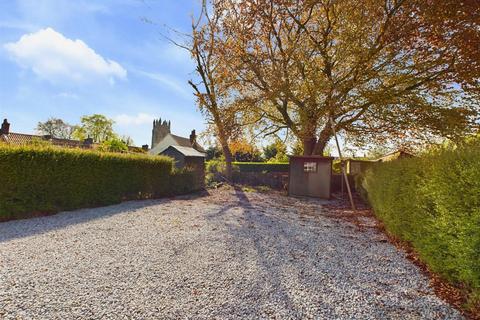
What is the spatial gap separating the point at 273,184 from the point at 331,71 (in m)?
7.74

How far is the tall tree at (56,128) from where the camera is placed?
48578mm

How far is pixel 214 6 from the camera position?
16.1m

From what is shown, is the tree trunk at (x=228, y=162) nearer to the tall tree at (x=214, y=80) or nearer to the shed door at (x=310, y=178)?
the tall tree at (x=214, y=80)

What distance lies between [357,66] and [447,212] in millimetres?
9295

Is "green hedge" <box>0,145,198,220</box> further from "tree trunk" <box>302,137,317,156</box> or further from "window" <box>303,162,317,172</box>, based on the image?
"tree trunk" <box>302,137,317,156</box>

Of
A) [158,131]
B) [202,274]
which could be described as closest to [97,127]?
[158,131]

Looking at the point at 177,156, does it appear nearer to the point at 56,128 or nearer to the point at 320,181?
the point at 320,181

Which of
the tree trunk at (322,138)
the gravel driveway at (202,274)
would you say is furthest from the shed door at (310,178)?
the gravel driveway at (202,274)

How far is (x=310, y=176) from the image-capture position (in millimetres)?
14031

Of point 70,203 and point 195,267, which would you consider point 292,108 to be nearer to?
point 70,203

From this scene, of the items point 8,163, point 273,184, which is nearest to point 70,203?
point 8,163

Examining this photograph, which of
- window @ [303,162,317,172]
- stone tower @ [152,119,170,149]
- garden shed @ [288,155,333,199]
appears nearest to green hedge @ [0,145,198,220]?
garden shed @ [288,155,333,199]

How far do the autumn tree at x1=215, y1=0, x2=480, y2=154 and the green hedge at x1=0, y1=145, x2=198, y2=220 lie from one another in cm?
772

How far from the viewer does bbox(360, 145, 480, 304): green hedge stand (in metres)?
2.83
